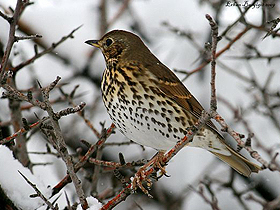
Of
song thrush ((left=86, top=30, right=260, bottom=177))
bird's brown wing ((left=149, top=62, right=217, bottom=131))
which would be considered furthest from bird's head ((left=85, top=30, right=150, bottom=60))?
bird's brown wing ((left=149, top=62, right=217, bottom=131))

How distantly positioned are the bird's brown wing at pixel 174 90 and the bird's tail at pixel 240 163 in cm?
32

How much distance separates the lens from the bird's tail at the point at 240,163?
3949 mm

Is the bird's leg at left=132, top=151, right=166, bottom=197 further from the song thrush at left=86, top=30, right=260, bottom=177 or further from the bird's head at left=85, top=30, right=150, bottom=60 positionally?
the bird's head at left=85, top=30, right=150, bottom=60

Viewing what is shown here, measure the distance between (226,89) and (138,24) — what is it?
1.62m

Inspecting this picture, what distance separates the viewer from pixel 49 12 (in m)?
7.15

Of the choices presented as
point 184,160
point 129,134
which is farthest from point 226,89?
point 129,134

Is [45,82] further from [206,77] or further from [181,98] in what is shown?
[181,98]

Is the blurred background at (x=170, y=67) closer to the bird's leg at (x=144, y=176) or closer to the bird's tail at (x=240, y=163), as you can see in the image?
the bird's tail at (x=240, y=163)

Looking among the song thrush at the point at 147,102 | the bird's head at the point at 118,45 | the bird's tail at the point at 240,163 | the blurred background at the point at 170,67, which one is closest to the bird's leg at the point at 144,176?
the song thrush at the point at 147,102

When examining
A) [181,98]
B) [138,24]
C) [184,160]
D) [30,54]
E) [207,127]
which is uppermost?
[30,54]

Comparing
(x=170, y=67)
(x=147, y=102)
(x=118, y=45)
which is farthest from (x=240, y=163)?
(x=170, y=67)

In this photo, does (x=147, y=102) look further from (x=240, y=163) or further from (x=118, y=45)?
(x=240, y=163)

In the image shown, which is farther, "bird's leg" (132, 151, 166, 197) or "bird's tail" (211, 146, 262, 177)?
"bird's tail" (211, 146, 262, 177)

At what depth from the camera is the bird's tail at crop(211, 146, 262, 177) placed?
13.0ft
